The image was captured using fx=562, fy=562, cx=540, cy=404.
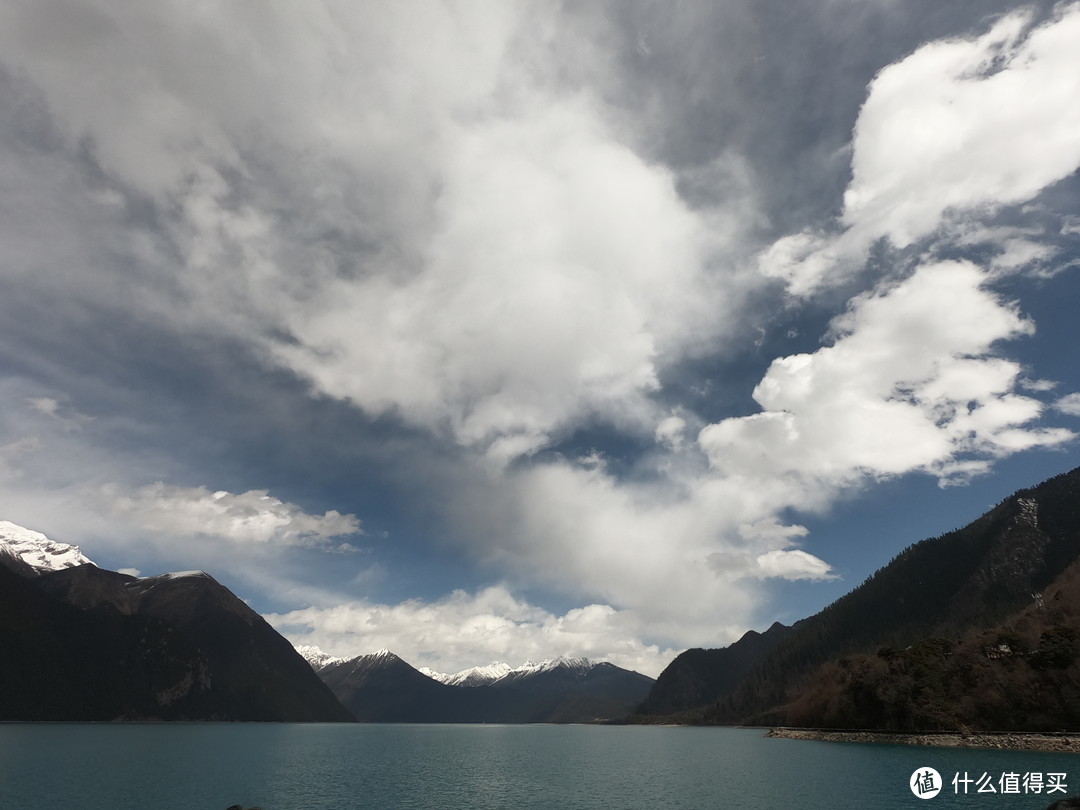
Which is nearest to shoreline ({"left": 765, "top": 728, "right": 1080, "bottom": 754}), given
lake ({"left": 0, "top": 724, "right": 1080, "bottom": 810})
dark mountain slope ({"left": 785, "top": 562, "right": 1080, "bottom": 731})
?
dark mountain slope ({"left": 785, "top": 562, "right": 1080, "bottom": 731})

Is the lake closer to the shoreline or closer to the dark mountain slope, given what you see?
the shoreline

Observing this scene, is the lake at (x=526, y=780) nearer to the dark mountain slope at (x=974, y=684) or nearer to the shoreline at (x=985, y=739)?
the shoreline at (x=985, y=739)

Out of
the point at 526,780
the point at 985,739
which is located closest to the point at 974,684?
the point at 985,739

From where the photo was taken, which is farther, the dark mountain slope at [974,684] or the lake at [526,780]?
the dark mountain slope at [974,684]

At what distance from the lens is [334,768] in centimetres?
12800

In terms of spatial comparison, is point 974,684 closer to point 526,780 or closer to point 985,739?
point 985,739

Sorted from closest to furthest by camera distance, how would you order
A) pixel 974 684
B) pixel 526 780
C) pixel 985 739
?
pixel 526 780 < pixel 985 739 < pixel 974 684

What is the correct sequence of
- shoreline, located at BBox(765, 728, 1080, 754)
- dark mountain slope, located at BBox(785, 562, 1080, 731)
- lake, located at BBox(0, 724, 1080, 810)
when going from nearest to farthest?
lake, located at BBox(0, 724, 1080, 810)
shoreline, located at BBox(765, 728, 1080, 754)
dark mountain slope, located at BBox(785, 562, 1080, 731)

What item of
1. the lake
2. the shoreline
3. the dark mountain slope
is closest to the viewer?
the lake

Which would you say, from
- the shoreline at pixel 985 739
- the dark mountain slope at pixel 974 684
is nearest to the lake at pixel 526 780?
the shoreline at pixel 985 739

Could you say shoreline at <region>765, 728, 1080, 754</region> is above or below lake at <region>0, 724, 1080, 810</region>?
above

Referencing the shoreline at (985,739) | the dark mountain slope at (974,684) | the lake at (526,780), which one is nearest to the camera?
the lake at (526,780)

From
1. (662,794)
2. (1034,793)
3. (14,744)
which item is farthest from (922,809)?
(14,744)

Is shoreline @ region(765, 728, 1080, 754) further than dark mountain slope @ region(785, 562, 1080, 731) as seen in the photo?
No
